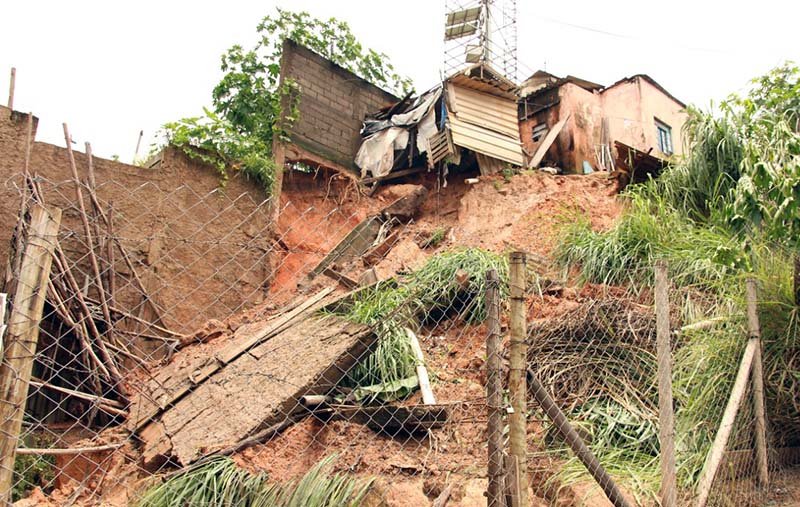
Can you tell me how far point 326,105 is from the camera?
41.1ft

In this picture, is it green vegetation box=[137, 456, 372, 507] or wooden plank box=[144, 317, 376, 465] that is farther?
wooden plank box=[144, 317, 376, 465]

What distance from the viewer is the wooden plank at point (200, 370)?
18.8 feet

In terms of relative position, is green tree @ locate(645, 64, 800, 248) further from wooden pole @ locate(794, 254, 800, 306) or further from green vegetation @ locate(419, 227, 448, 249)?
green vegetation @ locate(419, 227, 448, 249)

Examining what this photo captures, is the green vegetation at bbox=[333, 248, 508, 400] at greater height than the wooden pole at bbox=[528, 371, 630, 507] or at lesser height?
greater

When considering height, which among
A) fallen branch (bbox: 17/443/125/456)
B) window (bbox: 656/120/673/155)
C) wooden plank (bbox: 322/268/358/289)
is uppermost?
window (bbox: 656/120/673/155)

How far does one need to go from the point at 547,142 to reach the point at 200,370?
8270mm

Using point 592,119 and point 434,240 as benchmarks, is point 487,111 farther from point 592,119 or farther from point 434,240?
point 434,240

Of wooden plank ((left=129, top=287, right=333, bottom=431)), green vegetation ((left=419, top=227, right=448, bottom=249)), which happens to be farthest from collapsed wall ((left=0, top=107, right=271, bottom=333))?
green vegetation ((left=419, top=227, right=448, bottom=249))

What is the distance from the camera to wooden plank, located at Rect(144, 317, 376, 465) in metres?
5.15

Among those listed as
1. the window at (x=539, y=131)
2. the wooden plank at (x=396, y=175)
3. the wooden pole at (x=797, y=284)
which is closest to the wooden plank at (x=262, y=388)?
the wooden pole at (x=797, y=284)

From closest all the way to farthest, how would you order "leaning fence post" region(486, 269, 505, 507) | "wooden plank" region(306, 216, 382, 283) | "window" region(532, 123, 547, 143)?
"leaning fence post" region(486, 269, 505, 507), "wooden plank" region(306, 216, 382, 283), "window" region(532, 123, 547, 143)

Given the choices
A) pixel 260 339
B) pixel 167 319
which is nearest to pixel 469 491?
pixel 260 339

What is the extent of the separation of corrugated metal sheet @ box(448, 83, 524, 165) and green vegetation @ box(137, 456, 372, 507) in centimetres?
772

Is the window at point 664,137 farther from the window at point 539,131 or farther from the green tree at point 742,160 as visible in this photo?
the green tree at point 742,160
